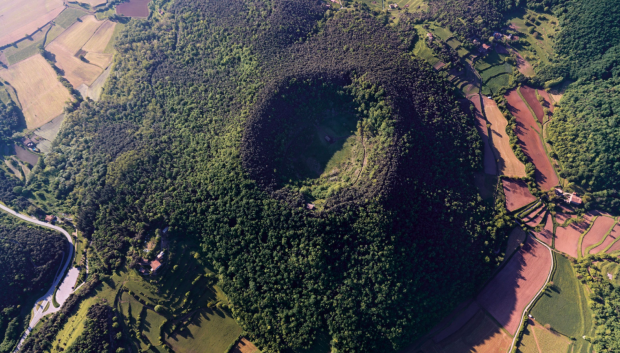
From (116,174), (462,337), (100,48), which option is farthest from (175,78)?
(462,337)

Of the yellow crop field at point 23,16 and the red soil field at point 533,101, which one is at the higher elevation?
the yellow crop field at point 23,16

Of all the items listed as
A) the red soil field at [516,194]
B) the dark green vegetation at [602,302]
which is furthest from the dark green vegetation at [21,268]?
the dark green vegetation at [602,302]

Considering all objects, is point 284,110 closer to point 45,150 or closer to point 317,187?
point 317,187

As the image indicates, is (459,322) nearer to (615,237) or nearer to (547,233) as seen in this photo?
(547,233)

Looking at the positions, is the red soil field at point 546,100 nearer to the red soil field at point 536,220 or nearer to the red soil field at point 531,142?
the red soil field at point 531,142

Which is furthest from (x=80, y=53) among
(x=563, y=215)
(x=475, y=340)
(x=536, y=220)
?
(x=563, y=215)

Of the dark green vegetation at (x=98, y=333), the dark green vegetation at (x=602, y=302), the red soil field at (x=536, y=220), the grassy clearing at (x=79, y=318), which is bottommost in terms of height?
the dark green vegetation at (x=602, y=302)
